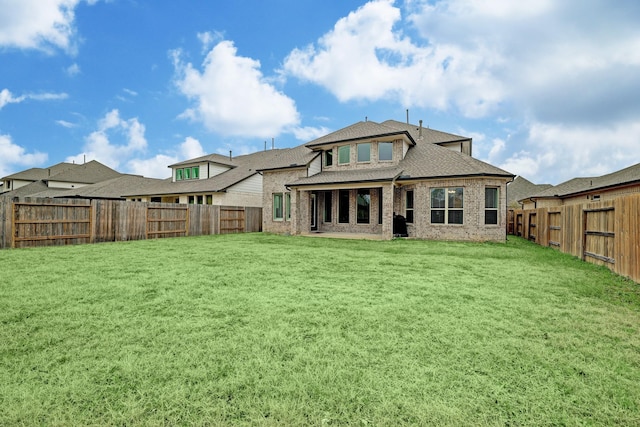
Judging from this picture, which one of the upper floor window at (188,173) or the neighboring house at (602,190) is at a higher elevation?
the upper floor window at (188,173)

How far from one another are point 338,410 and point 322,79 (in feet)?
63.1

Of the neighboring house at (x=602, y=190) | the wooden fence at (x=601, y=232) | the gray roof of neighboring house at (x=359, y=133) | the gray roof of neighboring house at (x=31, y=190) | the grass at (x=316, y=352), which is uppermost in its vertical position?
the gray roof of neighboring house at (x=359, y=133)

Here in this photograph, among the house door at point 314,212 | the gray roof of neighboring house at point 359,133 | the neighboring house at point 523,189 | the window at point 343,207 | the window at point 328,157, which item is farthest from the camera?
the neighboring house at point 523,189

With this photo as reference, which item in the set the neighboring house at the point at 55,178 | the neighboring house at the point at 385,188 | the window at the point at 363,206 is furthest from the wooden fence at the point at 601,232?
the neighboring house at the point at 55,178

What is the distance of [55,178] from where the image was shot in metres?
39.1

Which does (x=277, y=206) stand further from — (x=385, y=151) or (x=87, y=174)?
(x=87, y=174)

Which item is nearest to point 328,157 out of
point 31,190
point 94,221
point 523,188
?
point 94,221

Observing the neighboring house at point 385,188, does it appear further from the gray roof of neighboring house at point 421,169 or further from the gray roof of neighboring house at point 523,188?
the gray roof of neighboring house at point 523,188

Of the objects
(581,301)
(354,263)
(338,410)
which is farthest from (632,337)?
(354,263)

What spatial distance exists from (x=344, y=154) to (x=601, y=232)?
42.0 feet

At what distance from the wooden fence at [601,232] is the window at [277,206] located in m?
13.9

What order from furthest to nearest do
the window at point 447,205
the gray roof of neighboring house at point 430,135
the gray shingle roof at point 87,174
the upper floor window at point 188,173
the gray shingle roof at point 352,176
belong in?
the gray shingle roof at point 87,174 → the upper floor window at point 188,173 → the gray roof of neighboring house at point 430,135 → the gray shingle roof at point 352,176 → the window at point 447,205

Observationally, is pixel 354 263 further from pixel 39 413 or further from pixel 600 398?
pixel 39 413

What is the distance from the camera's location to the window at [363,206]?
17.2 metres
